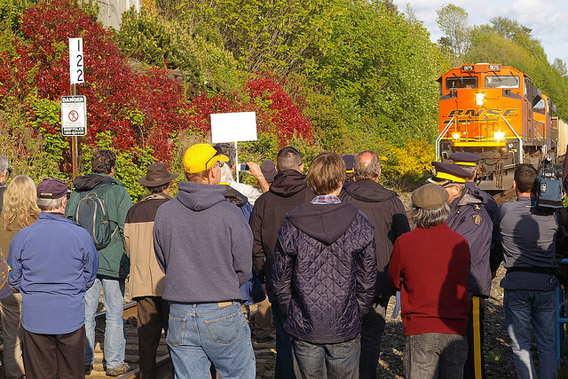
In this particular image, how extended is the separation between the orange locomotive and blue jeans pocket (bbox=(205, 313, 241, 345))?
16908 mm

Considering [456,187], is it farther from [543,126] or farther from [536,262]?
[543,126]

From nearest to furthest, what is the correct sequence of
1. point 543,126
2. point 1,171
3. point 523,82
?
point 1,171
point 523,82
point 543,126

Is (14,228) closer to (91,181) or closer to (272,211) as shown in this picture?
(91,181)

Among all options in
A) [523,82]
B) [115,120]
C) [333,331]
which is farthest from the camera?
[523,82]

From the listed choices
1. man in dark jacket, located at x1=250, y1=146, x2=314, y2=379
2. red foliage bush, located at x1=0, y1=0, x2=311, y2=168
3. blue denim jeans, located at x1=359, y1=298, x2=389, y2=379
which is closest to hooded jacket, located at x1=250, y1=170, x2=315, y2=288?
man in dark jacket, located at x1=250, y1=146, x2=314, y2=379

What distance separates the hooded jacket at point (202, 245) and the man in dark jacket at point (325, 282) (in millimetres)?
277

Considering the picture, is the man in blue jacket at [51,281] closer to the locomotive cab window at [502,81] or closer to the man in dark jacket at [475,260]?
the man in dark jacket at [475,260]

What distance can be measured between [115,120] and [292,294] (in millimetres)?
12253

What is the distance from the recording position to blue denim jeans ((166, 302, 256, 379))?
406 cm

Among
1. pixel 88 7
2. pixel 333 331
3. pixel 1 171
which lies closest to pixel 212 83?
pixel 88 7

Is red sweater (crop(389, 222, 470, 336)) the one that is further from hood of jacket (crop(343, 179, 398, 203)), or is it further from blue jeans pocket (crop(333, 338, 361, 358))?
hood of jacket (crop(343, 179, 398, 203))

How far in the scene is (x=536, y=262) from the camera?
17.7 ft

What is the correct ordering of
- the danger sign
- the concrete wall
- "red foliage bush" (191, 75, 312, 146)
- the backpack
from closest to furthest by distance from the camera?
1. the backpack
2. the danger sign
3. "red foliage bush" (191, 75, 312, 146)
4. the concrete wall

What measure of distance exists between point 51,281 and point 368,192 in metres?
2.57
